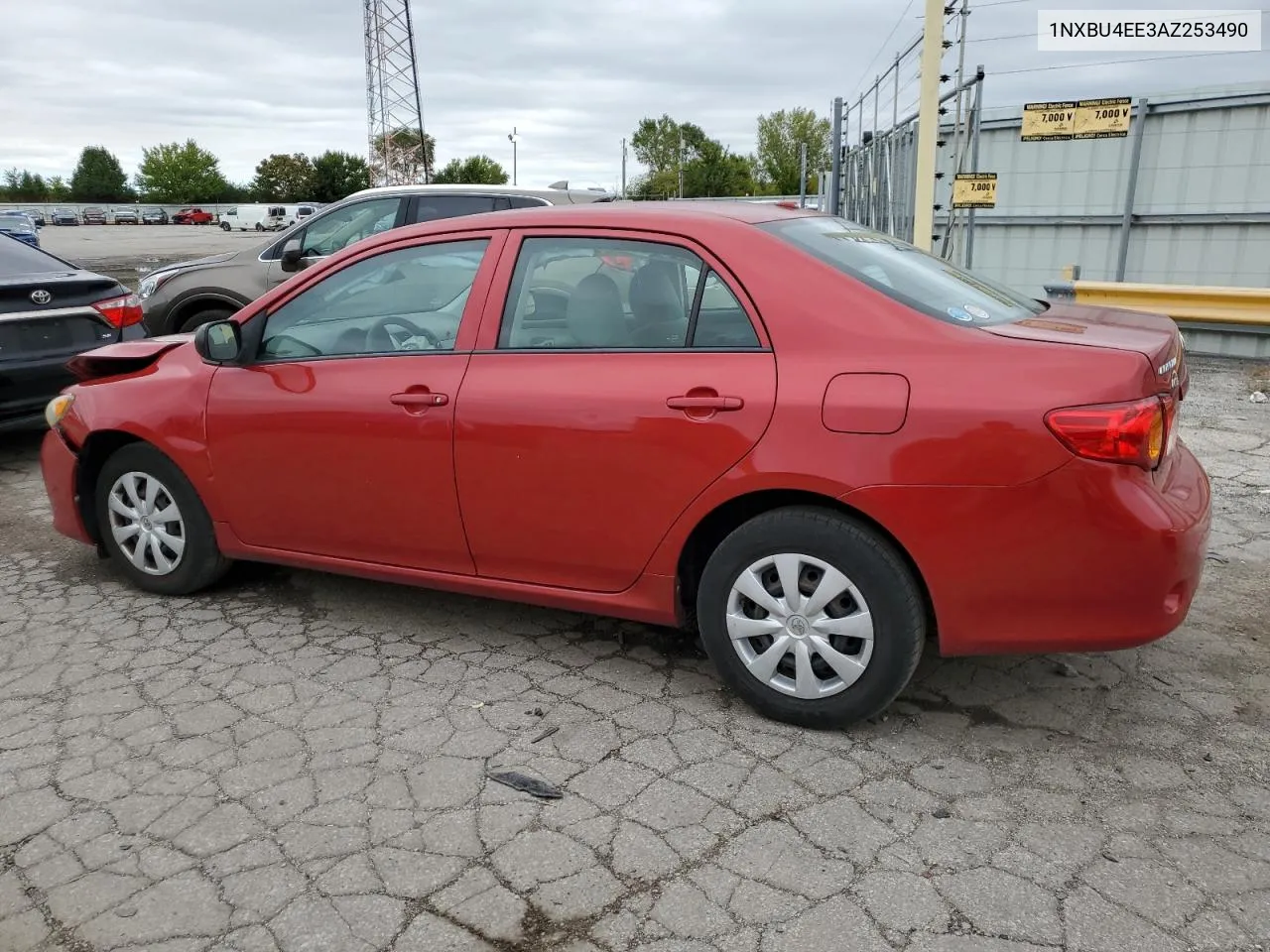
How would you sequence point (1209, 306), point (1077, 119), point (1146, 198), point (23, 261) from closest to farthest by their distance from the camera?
point (23, 261) < point (1077, 119) < point (1209, 306) < point (1146, 198)

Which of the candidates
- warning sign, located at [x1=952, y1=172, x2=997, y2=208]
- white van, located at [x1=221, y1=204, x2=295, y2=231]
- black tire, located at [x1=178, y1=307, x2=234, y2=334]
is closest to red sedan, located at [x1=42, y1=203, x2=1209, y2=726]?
black tire, located at [x1=178, y1=307, x2=234, y2=334]

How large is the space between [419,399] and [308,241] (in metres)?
5.78

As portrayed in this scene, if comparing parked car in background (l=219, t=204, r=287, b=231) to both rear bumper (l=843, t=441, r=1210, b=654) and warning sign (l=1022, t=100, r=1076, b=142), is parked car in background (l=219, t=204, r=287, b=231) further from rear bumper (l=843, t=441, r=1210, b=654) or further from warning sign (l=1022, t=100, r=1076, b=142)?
rear bumper (l=843, t=441, r=1210, b=654)

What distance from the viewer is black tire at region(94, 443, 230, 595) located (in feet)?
13.7

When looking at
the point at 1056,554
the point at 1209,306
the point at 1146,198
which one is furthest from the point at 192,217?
the point at 1056,554

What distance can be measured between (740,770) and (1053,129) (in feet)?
26.5

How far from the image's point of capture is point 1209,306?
A: 9328 millimetres

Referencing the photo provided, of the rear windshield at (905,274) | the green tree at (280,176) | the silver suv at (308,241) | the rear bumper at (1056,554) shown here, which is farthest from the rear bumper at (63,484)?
the green tree at (280,176)

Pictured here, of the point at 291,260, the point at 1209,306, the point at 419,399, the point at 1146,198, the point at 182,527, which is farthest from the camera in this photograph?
the point at 1146,198

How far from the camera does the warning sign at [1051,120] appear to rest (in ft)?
29.5

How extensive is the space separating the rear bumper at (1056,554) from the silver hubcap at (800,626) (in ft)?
0.78

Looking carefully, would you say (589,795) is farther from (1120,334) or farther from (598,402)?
(1120,334)

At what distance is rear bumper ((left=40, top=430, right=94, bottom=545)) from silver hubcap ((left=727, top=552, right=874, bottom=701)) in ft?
10.1

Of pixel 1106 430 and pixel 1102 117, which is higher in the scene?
pixel 1102 117
